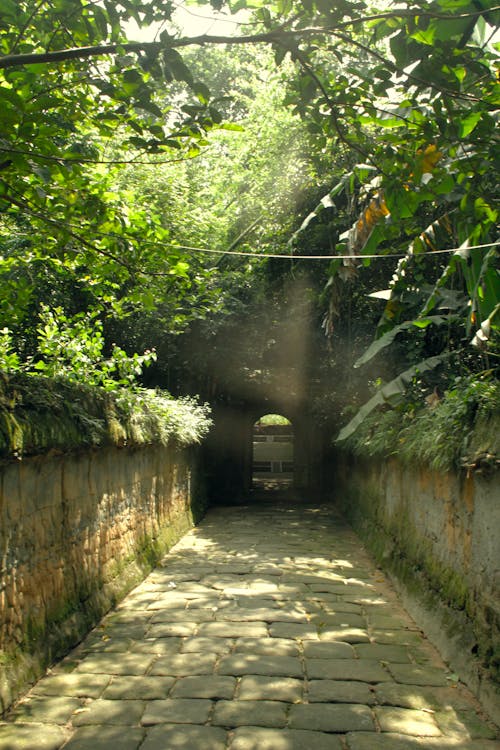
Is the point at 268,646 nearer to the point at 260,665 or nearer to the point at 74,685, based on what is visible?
the point at 260,665

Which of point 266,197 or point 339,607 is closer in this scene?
point 339,607

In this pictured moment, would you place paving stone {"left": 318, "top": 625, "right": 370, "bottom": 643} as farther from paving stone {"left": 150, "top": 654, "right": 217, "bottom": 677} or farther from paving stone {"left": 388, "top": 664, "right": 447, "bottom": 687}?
paving stone {"left": 150, "top": 654, "right": 217, "bottom": 677}

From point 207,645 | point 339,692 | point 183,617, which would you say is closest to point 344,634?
point 207,645

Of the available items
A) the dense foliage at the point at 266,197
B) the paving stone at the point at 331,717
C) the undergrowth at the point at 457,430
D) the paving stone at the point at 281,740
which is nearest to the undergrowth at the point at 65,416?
the dense foliage at the point at 266,197

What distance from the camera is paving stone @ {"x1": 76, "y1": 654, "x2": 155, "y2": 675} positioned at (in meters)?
4.75

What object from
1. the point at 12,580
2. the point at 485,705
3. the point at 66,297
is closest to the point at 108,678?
the point at 12,580

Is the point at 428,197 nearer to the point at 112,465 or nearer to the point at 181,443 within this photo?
the point at 112,465

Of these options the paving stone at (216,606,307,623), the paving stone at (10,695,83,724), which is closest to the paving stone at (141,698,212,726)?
the paving stone at (10,695,83,724)

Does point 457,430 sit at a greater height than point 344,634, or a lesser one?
greater

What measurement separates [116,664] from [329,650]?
162cm

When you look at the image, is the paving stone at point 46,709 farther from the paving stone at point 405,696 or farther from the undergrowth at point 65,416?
the paving stone at point 405,696

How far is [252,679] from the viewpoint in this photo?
4.56 metres

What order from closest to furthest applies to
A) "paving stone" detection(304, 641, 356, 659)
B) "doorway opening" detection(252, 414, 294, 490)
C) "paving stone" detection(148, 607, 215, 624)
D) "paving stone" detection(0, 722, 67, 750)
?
1. "paving stone" detection(0, 722, 67, 750)
2. "paving stone" detection(304, 641, 356, 659)
3. "paving stone" detection(148, 607, 215, 624)
4. "doorway opening" detection(252, 414, 294, 490)

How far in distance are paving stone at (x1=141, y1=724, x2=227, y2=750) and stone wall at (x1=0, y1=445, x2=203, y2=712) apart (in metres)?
0.94
